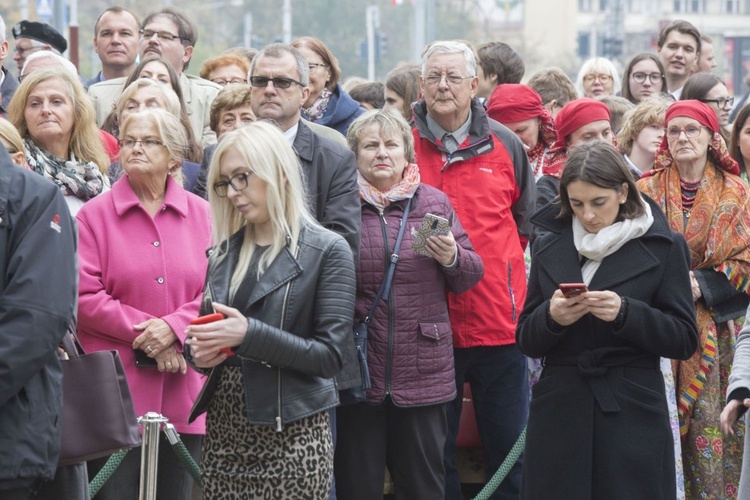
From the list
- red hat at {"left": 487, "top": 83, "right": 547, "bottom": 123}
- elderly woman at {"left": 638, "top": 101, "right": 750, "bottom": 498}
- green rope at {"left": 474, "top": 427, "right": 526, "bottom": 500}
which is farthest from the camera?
red hat at {"left": 487, "top": 83, "right": 547, "bottom": 123}

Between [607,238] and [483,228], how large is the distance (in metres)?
1.47

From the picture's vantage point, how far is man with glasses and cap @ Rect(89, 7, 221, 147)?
812 centimetres

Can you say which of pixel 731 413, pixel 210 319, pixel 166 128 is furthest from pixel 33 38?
pixel 731 413

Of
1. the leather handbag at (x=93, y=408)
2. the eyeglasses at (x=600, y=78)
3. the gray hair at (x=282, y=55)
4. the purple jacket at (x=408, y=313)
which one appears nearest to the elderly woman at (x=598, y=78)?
the eyeglasses at (x=600, y=78)

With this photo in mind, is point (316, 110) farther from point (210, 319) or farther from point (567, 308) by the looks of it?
point (210, 319)

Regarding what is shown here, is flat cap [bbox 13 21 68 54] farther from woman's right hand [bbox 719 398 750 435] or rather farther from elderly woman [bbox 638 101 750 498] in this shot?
woman's right hand [bbox 719 398 750 435]

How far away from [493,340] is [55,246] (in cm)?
313

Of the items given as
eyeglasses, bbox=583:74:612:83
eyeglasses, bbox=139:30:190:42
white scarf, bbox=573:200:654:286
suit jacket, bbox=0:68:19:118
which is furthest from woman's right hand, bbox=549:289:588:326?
eyeglasses, bbox=583:74:612:83

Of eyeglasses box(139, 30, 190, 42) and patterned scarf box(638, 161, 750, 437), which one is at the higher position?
eyeglasses box(139, 30, 190, 42)

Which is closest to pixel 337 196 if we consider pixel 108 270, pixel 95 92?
pixel 108 270

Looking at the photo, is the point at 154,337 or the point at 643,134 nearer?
the point at 154,337

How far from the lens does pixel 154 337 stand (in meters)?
5.54

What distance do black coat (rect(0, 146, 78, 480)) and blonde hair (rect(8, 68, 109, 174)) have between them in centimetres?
229

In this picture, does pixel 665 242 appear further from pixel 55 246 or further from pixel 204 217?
pixel 55 246
